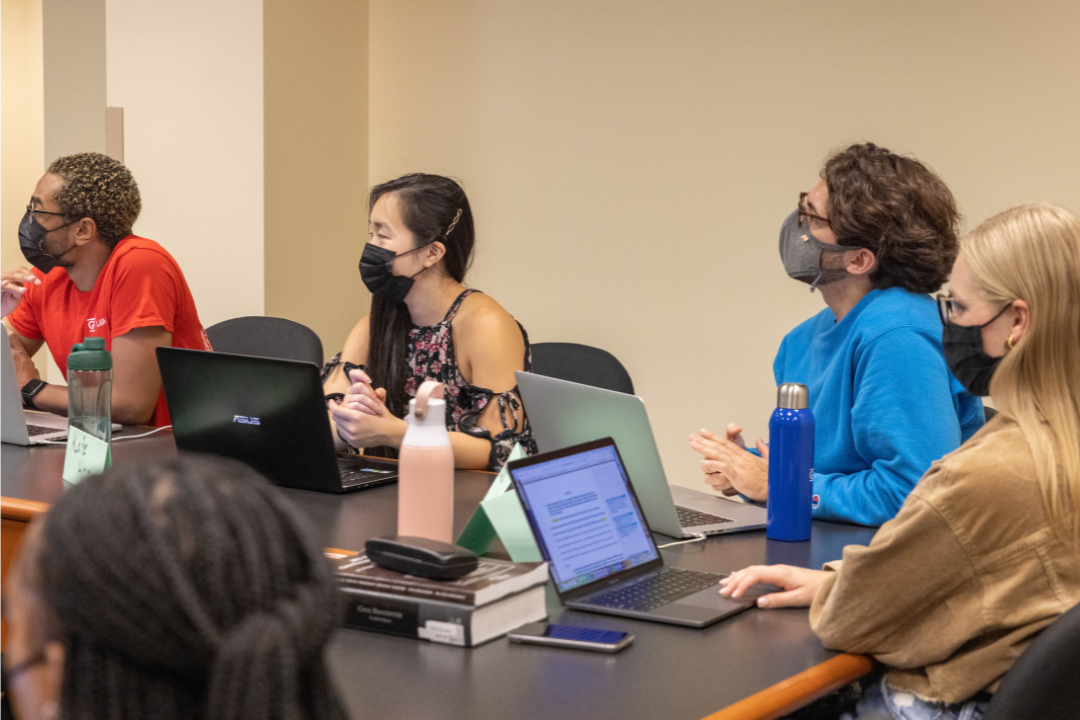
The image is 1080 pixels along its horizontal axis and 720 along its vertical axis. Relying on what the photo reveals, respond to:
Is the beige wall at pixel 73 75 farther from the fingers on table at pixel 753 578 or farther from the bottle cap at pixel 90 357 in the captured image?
the fingers on table at pixel 753 578

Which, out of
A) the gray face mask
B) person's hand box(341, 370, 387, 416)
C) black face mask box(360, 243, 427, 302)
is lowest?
person's hand box(341, 370, 387, 416)

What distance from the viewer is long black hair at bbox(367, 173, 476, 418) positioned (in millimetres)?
2426

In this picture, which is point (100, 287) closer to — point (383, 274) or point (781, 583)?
point (383, 274)

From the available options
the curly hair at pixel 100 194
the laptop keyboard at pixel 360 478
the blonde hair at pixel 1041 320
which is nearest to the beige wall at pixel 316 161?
the curly hair at pixel 100 194

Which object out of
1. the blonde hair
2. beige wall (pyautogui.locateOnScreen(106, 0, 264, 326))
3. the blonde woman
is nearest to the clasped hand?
the blonde woman

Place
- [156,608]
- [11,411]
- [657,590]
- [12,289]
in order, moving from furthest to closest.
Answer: [12,289], [11,411], [657,590], [156,608]

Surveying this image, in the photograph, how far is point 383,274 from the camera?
7.91 feet

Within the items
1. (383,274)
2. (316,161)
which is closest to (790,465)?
(383,274)

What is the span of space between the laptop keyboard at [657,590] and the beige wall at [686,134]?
1868mm

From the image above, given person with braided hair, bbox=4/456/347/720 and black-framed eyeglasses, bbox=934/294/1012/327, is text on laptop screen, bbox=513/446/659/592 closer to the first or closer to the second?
black-framed eyeglasses, bbox=934/294/1012/327

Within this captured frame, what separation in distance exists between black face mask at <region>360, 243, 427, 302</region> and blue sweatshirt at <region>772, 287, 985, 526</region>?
99 cm

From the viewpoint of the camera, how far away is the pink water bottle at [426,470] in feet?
4.38

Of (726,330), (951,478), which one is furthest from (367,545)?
(726,330)

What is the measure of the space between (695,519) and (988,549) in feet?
1.98
